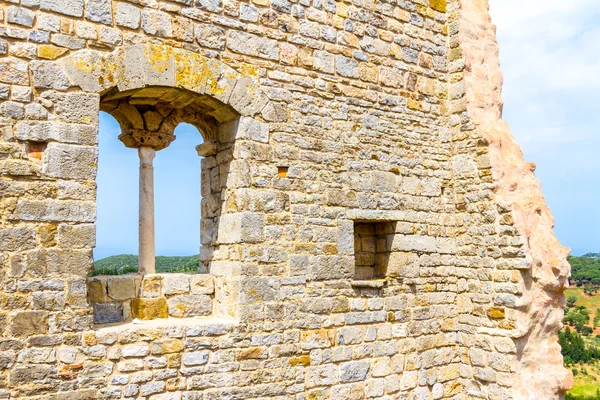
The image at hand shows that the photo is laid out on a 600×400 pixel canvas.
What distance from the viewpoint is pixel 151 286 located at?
4.65 meters

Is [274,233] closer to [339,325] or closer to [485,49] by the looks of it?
[339,325]

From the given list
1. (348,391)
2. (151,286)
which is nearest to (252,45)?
(151,286)

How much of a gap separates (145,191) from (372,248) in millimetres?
2617

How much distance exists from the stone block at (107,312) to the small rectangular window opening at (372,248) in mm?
2511

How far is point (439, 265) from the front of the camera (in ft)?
20.2

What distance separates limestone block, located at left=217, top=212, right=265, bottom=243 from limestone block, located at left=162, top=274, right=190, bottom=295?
501 mm

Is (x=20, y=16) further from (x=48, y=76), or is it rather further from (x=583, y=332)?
(x=583, y=332)

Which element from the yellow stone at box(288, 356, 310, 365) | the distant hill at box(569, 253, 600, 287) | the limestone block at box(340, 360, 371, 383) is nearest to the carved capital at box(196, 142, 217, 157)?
the yellow stone at box(288, 356, 310, 365)

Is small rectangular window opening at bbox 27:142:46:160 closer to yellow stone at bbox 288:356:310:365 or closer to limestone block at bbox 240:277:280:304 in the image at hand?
limestone block at bbox 240:277:280:304

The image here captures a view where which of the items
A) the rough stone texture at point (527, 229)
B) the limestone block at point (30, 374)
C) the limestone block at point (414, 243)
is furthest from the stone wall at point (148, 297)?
the rough stone texture at point (527, 229)

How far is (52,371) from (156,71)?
2415 millimetres

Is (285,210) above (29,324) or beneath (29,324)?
above

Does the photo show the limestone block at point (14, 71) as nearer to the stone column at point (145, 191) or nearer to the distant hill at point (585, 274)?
the stone column at point (145, 191)

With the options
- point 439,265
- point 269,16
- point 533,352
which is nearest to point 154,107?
point 269,16
